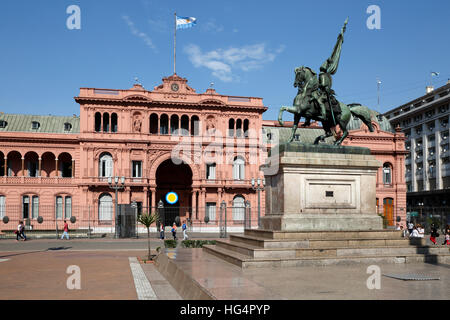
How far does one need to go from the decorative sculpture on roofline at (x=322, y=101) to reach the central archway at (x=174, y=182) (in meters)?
39.7

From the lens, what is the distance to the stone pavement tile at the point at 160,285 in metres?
10.6

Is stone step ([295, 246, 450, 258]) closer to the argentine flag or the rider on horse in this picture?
the rider on horse

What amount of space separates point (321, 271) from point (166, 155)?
4233cm

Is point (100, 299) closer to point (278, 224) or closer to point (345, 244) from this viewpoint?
point (278, 224)

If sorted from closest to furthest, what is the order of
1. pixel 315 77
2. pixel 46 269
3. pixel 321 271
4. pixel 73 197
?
pixel 321 271 < pixel 315 77 < pixel 46 269 < pixel 73 197

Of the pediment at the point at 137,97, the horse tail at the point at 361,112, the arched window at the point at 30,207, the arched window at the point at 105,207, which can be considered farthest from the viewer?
the pediment at the point at 137,97

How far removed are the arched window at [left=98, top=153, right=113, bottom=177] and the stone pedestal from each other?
1533 inches

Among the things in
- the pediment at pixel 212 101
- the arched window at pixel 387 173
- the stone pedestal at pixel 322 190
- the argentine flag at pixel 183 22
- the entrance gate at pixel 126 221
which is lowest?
the entrance gate at pixel 126 221

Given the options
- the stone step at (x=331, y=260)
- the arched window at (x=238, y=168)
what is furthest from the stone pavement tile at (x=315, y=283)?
the arched window at (x=238, y=168)

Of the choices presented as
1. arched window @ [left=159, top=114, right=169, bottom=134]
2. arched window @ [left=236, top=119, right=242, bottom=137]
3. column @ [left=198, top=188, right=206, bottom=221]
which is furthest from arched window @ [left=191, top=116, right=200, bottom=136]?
column @ [left=198, top=188, right=206, bottom=221]

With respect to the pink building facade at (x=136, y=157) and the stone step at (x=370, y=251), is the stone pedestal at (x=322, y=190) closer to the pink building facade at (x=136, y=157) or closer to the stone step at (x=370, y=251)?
the stone step at (x=370, y=251)

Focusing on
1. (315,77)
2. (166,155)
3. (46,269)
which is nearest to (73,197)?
(166,155)

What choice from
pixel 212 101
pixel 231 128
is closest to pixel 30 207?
pixel 212 101

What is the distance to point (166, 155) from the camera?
5172cm
